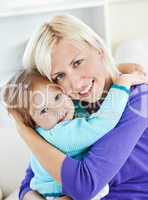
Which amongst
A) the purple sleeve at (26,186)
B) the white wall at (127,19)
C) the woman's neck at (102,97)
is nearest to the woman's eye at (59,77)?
the woman's neck at (102,97)

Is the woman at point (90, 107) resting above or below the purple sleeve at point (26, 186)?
above

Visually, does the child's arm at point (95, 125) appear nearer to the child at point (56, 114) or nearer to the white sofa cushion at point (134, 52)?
the child at point (56, 114)

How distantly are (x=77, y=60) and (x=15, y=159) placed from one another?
0.77 m

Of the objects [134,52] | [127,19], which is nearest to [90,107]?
[134,52]

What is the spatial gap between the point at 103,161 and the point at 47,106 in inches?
9.0

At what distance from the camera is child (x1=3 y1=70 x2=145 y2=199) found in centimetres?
100

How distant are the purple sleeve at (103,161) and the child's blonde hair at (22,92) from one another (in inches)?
8.0

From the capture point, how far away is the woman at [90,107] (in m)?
0.98

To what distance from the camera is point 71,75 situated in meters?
1.09

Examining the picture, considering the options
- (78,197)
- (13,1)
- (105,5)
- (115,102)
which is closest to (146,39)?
(105,5)

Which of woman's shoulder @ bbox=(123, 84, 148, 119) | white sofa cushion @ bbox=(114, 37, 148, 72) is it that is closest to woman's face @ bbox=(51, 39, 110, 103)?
woman's shoulder @ bbox=(123, 84, 148, 119)

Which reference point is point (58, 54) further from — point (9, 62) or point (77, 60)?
point (9, 62)

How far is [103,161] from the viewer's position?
979 millimetres

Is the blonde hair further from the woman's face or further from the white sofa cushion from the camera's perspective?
the white sofa cushion
